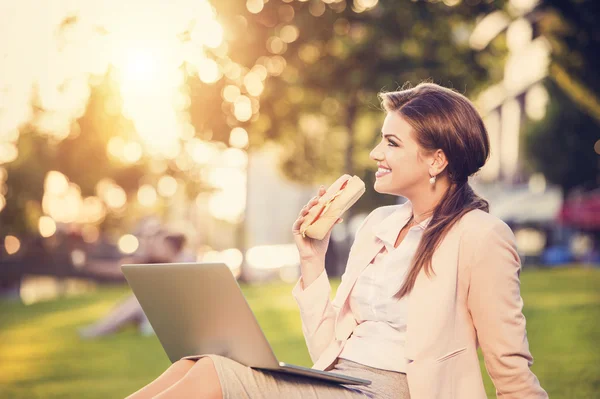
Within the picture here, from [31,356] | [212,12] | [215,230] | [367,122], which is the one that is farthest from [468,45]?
[215,230]

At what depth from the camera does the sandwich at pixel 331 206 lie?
3.39 meters

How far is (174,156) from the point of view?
2909 cm

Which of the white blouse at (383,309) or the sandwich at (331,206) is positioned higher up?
the sandwich at (331,206)

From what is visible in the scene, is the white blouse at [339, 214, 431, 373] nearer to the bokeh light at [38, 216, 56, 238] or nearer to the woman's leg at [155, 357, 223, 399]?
the woman's leg at [155, 357, 223, 399]

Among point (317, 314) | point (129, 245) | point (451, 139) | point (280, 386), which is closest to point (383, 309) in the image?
point (317, 314)

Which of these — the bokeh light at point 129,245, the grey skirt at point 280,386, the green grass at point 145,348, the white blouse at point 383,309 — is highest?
the white blouse at point 383,309

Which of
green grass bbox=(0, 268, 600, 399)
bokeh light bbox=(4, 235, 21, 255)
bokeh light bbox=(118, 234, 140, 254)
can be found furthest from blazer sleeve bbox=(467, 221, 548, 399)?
bokeh light bbox=(118, 234, 140, 254)

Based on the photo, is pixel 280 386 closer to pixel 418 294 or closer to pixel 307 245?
pixel 418 294

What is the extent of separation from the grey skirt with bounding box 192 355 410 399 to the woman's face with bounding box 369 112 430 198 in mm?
844

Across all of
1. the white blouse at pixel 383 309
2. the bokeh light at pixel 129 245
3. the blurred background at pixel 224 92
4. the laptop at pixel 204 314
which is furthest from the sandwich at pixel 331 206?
the bokeh light at pixel 129 245

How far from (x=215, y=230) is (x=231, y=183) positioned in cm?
3436

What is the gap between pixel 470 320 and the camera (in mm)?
3139

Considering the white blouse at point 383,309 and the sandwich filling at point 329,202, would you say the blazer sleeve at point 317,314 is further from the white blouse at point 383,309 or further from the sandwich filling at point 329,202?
the sandwich filling at point 329,202

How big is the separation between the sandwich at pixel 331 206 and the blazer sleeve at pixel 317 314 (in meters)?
0.21
